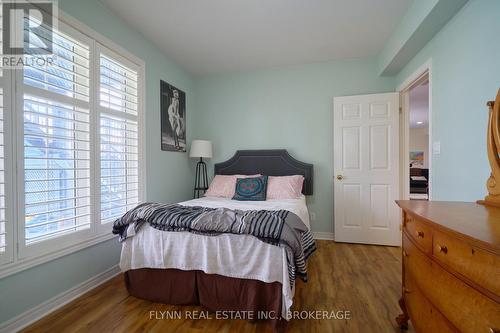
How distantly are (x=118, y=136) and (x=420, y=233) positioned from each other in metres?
2.65

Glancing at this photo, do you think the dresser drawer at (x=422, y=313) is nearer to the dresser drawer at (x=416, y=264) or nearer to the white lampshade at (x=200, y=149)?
the dresser drawer at (x=416, y=264)

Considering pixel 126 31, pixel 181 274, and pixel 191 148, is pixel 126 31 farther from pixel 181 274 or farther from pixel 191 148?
pixel 181 274

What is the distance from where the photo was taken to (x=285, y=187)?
297 centimetres

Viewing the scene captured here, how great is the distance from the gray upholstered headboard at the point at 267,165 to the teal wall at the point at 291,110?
0.46 feet

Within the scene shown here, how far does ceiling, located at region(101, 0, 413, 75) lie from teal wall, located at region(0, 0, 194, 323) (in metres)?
0.16

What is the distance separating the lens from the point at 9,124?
57.8 inches

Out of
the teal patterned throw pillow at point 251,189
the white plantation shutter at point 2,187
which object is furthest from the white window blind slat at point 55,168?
the teal patterned throw pillow at point 251,189

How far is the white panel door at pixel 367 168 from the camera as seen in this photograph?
9.78 ft

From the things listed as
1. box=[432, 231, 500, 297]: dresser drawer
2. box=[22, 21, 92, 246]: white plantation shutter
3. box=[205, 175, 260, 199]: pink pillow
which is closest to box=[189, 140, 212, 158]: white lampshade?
box=[205, 175, 260, 199]: pink pillow

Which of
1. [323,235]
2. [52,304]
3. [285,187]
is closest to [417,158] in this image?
[323,235]

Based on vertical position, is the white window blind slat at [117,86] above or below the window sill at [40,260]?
above

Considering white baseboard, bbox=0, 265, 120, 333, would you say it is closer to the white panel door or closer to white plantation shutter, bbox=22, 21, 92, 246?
white plantation shutter, bbox=22, 21, 92, 246

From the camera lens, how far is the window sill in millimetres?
1448

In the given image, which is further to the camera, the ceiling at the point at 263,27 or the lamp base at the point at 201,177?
the lamp base at the point at 201,177
